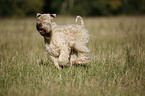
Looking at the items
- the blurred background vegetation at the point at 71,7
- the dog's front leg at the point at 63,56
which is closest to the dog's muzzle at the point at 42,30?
the dog's front leg at the point at 63,56

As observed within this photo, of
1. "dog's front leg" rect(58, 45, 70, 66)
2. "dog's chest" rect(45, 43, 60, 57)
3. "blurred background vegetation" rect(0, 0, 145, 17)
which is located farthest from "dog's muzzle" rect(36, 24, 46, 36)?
"blurred background vegetation" rect(0, 0, 145, 17)

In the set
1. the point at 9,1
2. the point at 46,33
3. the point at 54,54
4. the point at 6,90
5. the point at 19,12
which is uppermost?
the point at 9,1

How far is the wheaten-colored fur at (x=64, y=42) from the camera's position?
348 centimetres

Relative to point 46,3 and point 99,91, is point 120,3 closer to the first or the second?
point 46,3

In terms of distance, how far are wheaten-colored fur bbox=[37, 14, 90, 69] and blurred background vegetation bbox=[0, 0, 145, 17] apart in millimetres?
23948

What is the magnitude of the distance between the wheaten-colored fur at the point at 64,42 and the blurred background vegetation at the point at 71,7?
2395 centimetres

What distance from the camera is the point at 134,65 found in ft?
12.3

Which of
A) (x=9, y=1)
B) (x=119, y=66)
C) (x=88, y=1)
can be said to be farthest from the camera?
(x=88, y=1)

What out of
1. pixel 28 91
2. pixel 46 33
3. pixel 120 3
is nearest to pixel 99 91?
pixel 28 91

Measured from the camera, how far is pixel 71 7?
3086cm

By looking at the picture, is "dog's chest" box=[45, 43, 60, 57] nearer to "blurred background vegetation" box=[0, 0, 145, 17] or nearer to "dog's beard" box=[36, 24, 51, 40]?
"dog's beard" box=[36, 24, 51, 40]

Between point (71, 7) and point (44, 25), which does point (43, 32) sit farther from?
point (71, 7)

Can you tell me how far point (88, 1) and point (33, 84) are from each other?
113 ft

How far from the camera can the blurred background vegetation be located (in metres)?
28.4
